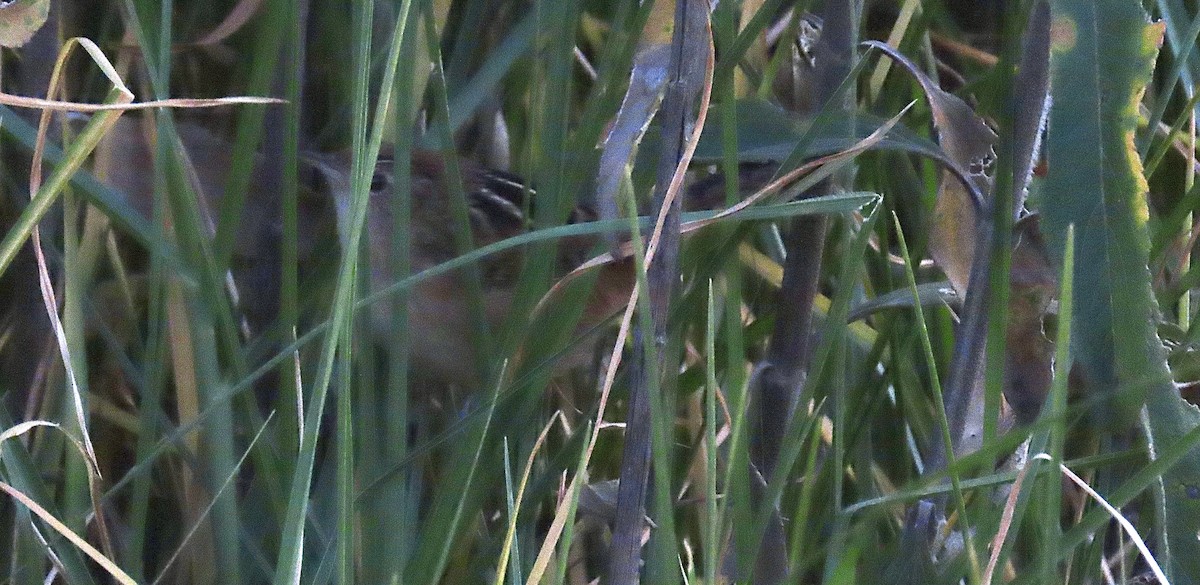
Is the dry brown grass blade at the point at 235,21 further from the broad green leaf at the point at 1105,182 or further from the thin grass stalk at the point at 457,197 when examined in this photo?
the broad green leaf at the point at 1105,182

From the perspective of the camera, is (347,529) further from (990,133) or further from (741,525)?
(990,133)

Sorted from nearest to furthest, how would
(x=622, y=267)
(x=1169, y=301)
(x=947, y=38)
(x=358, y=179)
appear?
(x=358, y=179), (x=1169, y=301), (x=622, y=267), (x=947, y=38)

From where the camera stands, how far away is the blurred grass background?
30.8 inches

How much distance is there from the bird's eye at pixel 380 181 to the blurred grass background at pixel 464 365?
0.13 ft

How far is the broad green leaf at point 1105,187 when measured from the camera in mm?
688

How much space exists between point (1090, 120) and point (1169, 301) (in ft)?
1.07

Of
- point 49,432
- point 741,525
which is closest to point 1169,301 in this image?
point 741,525

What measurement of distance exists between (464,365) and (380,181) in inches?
12.6

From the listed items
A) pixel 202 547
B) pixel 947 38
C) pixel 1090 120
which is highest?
pixel 1090 120

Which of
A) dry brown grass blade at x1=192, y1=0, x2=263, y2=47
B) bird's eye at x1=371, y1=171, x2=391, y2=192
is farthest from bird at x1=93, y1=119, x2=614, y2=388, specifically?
dry brown grass blade at x1=192, y1=0, x2=263, y2=47

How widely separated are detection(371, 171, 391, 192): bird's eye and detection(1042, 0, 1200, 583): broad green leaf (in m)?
0.82

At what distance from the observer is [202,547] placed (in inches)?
38.1

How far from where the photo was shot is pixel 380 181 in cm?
140

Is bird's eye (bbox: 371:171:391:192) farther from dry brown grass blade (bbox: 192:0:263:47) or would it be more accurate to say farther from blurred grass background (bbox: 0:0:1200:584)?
dry brown grass blade (bbox: 192:0:263:47)
